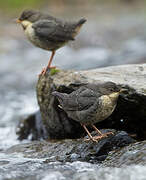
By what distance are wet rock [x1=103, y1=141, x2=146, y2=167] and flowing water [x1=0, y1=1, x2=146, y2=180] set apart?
0.19 meters

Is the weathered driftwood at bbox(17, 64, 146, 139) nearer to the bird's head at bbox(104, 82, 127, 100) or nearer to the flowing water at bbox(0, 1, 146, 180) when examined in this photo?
the bird's head at bbox(104, 82, 127, 100)

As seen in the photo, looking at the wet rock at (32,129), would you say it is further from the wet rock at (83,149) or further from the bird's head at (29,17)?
the bird's head at (29,17)

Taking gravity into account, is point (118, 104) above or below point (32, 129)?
above

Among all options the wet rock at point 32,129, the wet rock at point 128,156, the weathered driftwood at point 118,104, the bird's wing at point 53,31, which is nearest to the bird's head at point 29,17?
the bird's wing at point 53,31

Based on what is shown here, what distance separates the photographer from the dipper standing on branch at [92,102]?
17.5 feet

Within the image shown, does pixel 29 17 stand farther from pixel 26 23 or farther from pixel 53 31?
pixel 53 31

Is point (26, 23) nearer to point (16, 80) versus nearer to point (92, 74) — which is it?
point (92, 74)

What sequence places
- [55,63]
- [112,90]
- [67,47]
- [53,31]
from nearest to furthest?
1. [112,90]
2. [53,31]
3. [55,63]
4. [67,47]

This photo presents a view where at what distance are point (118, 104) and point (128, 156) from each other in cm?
115

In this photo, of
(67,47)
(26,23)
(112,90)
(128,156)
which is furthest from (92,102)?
(67,47)

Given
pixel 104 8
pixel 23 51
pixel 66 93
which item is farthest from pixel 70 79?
pixel 104 8

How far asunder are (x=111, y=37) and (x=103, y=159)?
987 cm

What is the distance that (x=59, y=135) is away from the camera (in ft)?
21.9

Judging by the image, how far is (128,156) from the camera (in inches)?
188
